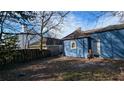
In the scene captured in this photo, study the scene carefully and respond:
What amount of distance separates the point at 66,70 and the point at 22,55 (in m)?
0.77

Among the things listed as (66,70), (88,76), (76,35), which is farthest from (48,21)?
(88,76)

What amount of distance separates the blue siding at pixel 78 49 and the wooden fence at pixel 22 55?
1.03ft

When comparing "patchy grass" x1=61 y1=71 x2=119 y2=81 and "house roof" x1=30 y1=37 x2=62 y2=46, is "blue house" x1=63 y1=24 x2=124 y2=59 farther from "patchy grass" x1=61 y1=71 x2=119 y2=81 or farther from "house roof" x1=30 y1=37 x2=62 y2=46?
"patchy grass" x1=61 y1=71 x2=119 y2=81

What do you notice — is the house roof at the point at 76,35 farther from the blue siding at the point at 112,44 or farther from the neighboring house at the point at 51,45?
the blue siding at the point at 112,44

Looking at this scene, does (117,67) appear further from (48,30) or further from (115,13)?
(48,30)

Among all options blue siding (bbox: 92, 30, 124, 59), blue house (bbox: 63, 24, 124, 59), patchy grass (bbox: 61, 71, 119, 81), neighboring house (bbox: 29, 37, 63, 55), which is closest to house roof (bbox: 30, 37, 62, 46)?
neighboring house (bbox: 29, 37, 63, 55)

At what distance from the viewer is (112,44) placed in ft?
17.9

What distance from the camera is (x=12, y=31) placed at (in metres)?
5.44

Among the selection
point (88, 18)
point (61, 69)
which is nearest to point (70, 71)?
point (61, 69)

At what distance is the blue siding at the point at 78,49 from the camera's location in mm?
5527

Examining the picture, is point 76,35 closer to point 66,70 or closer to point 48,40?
point 48,40

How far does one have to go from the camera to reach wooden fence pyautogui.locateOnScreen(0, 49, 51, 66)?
5.46m

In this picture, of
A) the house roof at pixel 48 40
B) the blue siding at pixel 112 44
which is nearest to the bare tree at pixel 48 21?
the house roof at pixel 48 40

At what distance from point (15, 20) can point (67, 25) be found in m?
0.85
